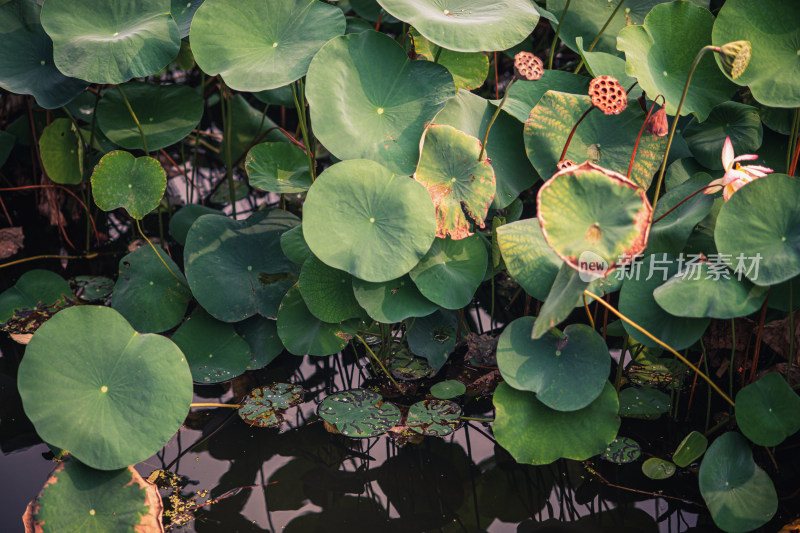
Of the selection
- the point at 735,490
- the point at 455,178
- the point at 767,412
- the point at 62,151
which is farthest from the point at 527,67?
the point at 62,151

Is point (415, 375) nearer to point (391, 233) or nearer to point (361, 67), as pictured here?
point (391, 233)

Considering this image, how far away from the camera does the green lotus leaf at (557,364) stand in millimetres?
1514

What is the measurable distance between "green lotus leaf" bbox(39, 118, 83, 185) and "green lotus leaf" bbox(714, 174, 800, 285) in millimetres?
2010

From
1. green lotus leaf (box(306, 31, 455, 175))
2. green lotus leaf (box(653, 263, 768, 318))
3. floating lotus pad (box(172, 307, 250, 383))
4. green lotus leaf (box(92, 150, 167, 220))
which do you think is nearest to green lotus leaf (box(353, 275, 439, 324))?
green lotus leaf (box(306, 31, 455, 175))

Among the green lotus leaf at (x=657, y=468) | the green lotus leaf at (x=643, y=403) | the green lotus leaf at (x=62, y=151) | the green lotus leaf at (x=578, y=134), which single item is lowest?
the green lotus leaf at (x=657, y=468)

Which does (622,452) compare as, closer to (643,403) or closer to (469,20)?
(643,403)

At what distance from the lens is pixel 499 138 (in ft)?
6.01

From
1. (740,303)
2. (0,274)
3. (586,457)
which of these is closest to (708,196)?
(740,303)

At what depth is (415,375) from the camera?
6.30 feet

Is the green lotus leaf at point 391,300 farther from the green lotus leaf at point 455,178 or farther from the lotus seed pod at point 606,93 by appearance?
the lotus seed pod at point 606,93

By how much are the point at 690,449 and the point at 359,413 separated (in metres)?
0.84

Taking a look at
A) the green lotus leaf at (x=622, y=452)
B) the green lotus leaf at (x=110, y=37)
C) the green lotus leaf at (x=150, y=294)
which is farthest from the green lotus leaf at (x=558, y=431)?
the green lotus leaf at (x=110, y=37)

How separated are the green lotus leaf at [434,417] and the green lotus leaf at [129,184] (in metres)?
0.96

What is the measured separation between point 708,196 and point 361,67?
3.13ft
